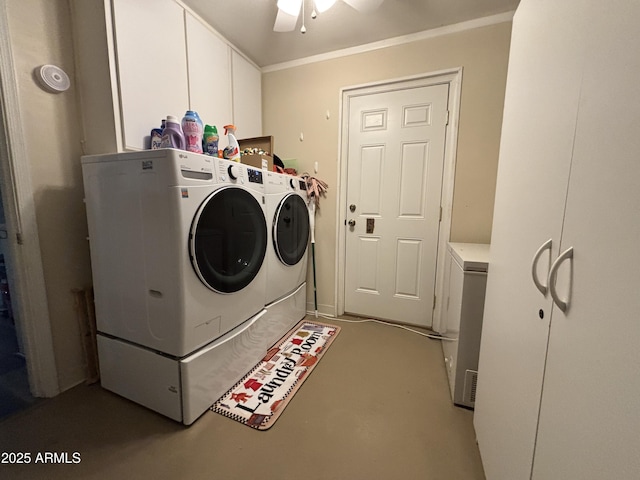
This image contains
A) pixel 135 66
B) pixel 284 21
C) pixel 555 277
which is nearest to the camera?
pixel 555 277

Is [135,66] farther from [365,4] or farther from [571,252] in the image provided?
[571,252]

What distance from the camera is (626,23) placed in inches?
16.6

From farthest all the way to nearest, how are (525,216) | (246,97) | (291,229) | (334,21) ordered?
(246,97), (291,229), (334,21), (525,216)

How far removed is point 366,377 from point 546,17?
1.81 metres

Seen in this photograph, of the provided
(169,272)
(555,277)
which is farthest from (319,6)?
(555,277)

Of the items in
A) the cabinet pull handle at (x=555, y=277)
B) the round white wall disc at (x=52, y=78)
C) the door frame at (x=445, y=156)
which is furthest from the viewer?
the door frame at (x=445, y=156)

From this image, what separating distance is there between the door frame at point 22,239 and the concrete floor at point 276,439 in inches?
8.8

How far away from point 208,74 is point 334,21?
1015 mm

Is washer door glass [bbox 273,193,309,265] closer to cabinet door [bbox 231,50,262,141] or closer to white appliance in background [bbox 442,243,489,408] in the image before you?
cabinet door [bbox 231,50,262,141]

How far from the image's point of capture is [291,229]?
6.55 feet

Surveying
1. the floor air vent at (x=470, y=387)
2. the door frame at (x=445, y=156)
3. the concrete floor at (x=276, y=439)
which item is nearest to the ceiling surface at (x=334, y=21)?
the door frame at (x=445, y=156)

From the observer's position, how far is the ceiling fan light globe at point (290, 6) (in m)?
1.49

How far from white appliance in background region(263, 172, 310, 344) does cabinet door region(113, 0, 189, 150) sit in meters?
0.75

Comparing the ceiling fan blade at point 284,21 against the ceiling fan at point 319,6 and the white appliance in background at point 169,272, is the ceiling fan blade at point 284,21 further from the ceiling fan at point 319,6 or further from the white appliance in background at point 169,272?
the white appliance in background at point 169,272
